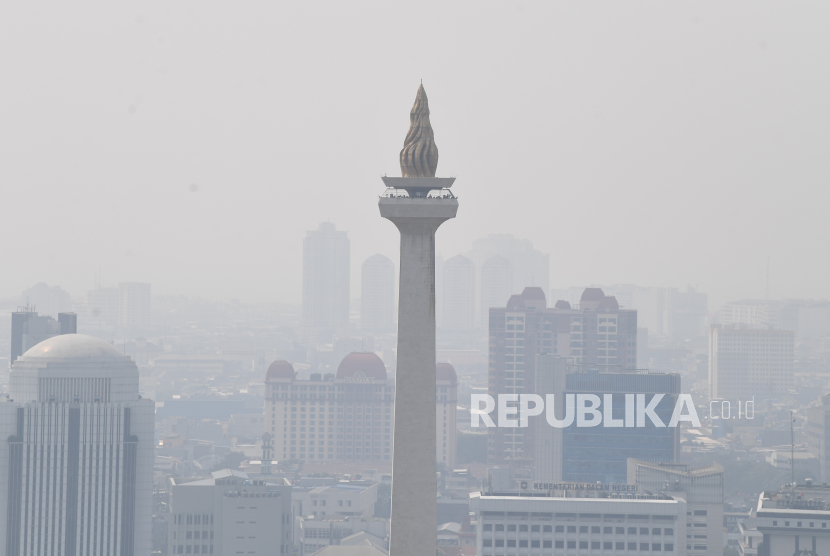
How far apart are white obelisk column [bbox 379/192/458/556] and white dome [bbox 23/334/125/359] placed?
49864mm

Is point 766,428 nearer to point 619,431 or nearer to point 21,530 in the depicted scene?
point 619,431

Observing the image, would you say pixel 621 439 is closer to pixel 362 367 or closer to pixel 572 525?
pixel 572 525

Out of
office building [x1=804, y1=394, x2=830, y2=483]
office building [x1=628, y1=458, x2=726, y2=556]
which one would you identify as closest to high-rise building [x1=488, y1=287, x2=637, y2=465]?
office building [x1=804, y1=394, x2=830, y2=483]

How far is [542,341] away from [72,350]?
9163cm

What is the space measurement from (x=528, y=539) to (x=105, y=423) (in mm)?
25340

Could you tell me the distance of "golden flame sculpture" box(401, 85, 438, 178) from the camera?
28.6m

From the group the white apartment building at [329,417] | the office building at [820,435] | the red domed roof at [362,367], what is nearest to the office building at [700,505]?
the office building at [820,435]

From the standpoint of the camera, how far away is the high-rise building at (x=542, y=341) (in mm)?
151375

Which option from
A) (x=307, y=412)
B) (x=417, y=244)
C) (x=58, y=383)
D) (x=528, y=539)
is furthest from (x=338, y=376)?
(x=417, y=244)

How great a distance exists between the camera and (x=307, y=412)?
164750 millimetres

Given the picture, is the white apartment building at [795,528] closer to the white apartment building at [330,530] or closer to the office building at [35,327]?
the white apartment building at [330,530]

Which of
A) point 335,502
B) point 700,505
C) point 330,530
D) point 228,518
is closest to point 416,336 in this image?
point 700,505

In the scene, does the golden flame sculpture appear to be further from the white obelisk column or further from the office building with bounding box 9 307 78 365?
the office building with bounding box 9 307 78 365

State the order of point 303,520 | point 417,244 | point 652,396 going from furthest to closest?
point 652,396 < point 303,520 < point 417,244
